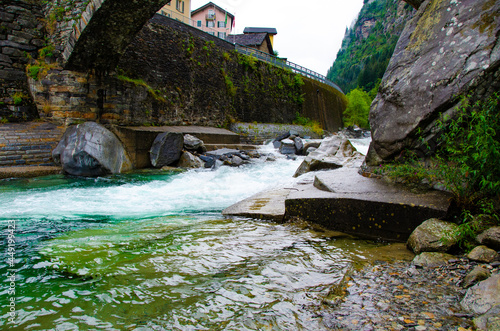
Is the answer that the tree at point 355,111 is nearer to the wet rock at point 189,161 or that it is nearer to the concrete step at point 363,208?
the wet rock at point 189,161

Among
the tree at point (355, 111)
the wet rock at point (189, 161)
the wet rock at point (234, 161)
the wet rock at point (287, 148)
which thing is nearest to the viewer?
the wet rock at point (189, 161)

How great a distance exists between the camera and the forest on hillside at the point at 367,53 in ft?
124

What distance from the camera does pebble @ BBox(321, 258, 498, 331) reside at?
1480 mm

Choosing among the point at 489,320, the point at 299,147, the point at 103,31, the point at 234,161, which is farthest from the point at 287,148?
the point at 489,320

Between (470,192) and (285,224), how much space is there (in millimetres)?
1836

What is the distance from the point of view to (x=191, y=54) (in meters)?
14.5

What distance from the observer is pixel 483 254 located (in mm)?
2102

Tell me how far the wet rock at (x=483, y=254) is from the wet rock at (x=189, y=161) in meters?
8.23

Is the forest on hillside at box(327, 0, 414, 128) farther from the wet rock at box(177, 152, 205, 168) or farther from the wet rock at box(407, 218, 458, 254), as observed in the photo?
the wet rock at box(407, 218, 458, 254)

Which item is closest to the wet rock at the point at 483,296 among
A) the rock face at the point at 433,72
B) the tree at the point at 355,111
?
the rock face at the point at 433,72

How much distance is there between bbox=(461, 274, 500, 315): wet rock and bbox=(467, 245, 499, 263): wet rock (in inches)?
17.9

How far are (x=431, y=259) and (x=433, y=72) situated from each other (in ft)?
7.25

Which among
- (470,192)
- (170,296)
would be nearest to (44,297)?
(170,296)

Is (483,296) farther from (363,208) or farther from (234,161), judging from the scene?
(234,161)
